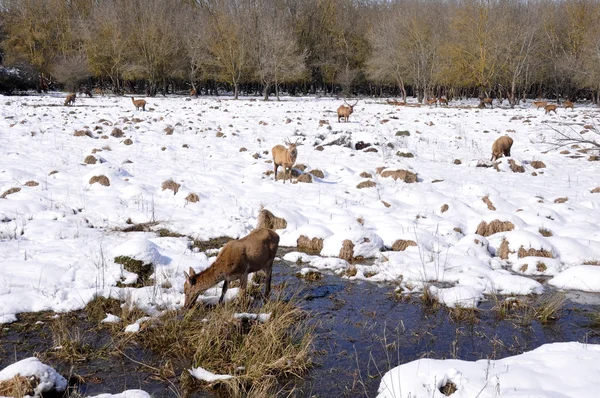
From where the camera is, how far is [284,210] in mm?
11594

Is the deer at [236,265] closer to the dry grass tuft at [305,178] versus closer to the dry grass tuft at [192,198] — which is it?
the dry grass tuft at [192,198]

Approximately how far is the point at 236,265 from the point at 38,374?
3011mm

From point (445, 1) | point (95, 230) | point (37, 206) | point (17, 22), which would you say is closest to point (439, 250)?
point (95, 230)

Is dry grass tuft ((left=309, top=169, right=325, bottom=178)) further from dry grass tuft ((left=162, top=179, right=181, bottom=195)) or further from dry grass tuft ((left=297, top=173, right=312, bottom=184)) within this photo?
dry grass tuft ((left=162, top=179, right=181, bottom=195))

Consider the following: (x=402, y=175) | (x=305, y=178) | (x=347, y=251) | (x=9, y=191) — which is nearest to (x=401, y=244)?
(x=347, y=251)

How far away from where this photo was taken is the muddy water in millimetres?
5270

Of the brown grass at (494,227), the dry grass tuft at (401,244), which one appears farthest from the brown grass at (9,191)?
the brown grass at (494,227)

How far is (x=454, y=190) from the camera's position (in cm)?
1450

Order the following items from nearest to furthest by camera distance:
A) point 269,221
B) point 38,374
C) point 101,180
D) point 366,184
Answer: point 38,374 → point 269,221 → point 101,180 → point 366,184

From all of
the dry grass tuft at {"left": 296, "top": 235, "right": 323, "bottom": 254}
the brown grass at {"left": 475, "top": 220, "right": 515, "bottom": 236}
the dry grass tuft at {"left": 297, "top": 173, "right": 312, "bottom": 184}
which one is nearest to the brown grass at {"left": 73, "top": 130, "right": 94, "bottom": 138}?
the dry grass tuft at {"left": 297, "top": 173, "right": 312, "bottom": 184}

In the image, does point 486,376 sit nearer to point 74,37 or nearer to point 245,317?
point 245,317

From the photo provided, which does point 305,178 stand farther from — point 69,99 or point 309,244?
point 69,99

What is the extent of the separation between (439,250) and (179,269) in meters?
5.06

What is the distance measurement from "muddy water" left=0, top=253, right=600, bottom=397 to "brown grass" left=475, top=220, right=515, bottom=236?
2831 millimetres
